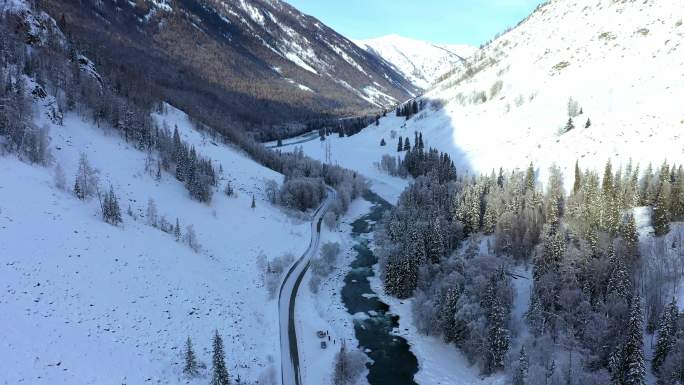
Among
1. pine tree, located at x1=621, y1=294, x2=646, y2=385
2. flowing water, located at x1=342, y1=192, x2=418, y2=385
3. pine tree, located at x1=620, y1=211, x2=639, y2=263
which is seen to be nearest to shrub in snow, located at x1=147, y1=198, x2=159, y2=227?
flowing water, located at x1=342, y1=192, x2=418, y2=385

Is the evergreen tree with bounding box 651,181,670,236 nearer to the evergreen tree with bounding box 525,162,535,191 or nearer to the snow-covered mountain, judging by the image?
the snow-covered mountain

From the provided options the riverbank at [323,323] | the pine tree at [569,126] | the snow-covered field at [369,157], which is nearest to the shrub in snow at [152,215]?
the riverbank at [323,323]

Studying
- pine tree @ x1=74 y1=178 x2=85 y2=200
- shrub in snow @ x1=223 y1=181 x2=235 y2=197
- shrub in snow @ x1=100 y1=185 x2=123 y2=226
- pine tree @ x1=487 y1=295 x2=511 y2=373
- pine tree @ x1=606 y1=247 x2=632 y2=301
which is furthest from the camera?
shrub in snow @ x1=223 y1=181 x2=235 y2=197

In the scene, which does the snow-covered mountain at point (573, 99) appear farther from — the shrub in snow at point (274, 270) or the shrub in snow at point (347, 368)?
the shrub in snow at point (347, 368)

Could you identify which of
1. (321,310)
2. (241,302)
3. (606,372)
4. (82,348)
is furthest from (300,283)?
(606,372)

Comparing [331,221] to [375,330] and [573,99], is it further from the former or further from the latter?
[573,99]

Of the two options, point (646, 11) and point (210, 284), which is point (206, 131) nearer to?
point (210, 284)

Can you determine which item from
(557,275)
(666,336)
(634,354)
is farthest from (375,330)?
(666,336)
